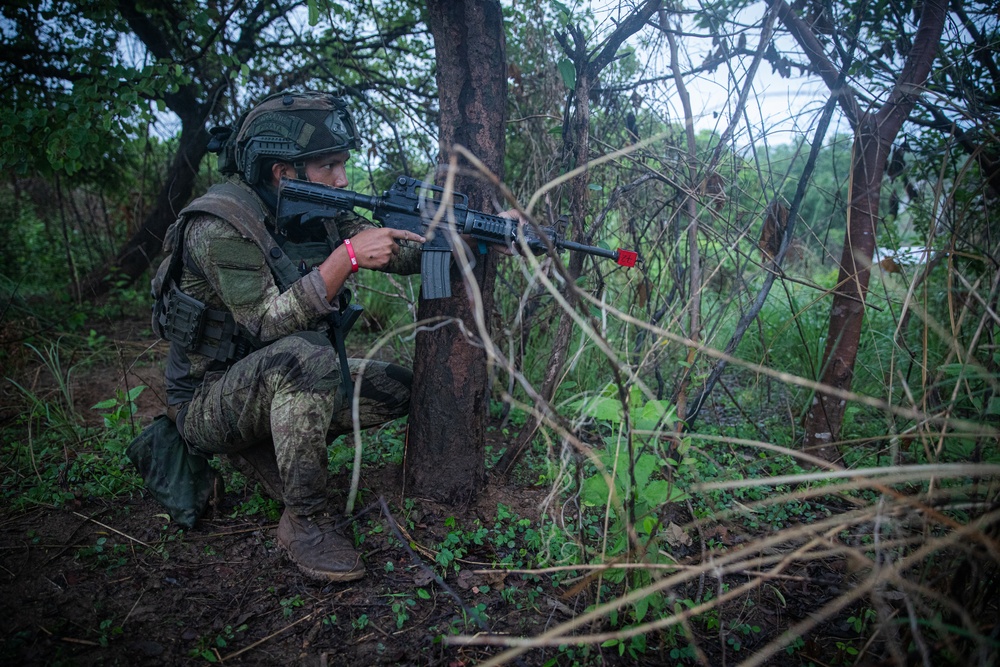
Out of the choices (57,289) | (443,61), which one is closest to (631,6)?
(443,61)

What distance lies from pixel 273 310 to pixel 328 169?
2.29ft

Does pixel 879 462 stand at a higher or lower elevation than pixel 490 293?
lower

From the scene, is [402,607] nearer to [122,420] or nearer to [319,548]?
[319,548]

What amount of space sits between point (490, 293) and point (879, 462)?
2203mm

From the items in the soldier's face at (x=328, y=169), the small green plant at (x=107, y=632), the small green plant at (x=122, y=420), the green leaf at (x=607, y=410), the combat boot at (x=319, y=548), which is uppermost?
the soldier's face at (x=328, y=169)

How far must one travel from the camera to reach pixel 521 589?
2.21 meters

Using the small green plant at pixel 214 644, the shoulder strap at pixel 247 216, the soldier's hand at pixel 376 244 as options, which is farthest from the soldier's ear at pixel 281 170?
the small green plant at pixel 214 644

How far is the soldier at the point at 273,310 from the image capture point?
95.7 inches

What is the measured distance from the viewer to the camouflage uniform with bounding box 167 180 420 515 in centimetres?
243

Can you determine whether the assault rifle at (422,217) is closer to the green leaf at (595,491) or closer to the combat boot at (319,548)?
the green leaf at (595,491)

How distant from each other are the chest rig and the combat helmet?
176 mm

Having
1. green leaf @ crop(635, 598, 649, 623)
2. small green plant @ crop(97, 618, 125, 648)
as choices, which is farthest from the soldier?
green leaf @ crop(635, 598, 649, 623)

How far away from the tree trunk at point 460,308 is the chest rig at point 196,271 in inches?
21.4

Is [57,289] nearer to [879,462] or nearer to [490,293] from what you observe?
[490,293]
